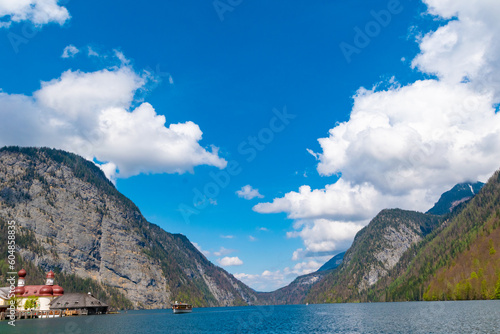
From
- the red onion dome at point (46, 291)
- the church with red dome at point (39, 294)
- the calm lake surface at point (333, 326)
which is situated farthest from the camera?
the red onion dome at point (46, 291)

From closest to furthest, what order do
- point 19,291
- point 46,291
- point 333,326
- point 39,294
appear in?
point 333,326 → point 19,291 → point 39,294 → point 46,291

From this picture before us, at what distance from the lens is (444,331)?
239 ft

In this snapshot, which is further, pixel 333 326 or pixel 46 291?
pixel 46 291

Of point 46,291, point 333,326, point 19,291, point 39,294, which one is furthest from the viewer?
point 46,291

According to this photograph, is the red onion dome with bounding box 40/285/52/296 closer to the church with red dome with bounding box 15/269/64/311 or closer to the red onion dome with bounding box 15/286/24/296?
the church with red dome with bounding box 15/269/64/311

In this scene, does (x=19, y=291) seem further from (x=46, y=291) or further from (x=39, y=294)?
(x=46, y=291)

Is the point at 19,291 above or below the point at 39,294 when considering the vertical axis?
above

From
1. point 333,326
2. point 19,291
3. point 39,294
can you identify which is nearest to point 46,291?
point 39,294

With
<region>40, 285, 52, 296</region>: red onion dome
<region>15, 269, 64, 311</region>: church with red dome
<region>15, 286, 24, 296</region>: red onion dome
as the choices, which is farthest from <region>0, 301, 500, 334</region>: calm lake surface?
<region>15, 286, 24, 296</region>: red onion dome

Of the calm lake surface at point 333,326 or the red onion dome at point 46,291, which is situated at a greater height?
the red onion dome at point 46,291

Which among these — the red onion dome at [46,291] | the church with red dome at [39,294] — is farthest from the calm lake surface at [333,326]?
the red onion dome at [46,291]

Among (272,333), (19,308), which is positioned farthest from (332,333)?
(19,308)

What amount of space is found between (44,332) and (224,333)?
139 feet

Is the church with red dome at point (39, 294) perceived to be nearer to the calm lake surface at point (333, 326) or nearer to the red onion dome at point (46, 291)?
the red onion dome at point (46, 291)
